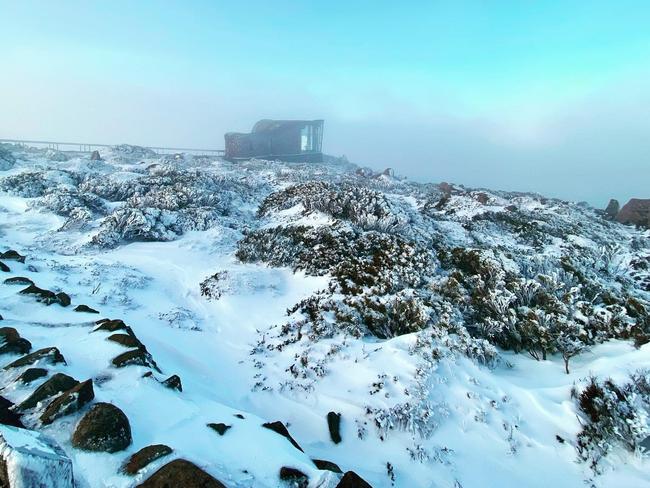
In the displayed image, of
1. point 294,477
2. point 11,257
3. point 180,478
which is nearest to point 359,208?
point 11,257

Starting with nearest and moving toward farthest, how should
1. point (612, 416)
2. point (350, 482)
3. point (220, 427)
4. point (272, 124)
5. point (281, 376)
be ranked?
1. point (350, 482)
2. point (220, 427)
3. point (612, 416)
4. point (281, 376)
5. point (272, 124)

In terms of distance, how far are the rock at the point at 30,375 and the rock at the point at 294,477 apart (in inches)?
163

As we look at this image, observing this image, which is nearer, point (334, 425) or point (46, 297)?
point (334, 425)

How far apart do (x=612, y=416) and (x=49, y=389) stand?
30.7ft

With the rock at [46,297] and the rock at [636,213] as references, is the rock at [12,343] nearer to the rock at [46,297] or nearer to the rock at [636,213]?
the rock at [46,297]

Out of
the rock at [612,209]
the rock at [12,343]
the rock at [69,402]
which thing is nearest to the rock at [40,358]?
the rock at [12,343]

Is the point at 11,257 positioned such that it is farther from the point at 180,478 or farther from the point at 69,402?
the point at 180,478

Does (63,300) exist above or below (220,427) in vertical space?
above

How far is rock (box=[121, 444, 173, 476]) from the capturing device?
388cm

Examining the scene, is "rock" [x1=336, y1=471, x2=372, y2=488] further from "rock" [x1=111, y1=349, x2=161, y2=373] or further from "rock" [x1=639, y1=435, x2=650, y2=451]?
"rock" [x1=639, y1=435, x2=650, y2=451]

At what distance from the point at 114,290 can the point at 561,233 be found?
80.8 ft

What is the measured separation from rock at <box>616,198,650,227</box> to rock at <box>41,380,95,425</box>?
40.0 meters

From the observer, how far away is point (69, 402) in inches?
180

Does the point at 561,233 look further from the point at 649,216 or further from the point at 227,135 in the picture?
the point at 227,135
